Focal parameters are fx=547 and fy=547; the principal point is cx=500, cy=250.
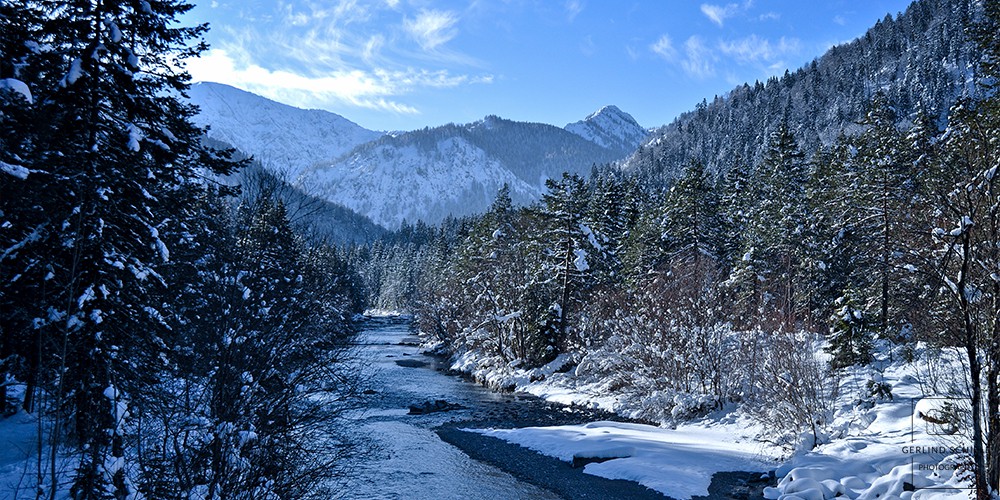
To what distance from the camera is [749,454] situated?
17.6 meters

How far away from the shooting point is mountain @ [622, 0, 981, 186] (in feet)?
328

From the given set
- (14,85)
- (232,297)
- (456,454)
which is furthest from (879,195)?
(14,85)

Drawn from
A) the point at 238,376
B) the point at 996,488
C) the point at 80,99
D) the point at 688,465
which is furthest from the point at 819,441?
the point at 80,99

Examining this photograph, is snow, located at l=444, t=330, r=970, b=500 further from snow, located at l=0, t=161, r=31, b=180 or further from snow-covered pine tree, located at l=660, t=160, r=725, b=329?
snow, located at l=0, t=161, r=31, b=180

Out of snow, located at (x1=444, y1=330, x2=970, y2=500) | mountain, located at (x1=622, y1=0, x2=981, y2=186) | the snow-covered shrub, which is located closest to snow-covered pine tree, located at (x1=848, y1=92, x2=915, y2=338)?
snow, located at (x1=444, y1=330, x2=970, y2=500)

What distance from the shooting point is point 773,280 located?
3422cm

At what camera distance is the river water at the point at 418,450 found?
52.9 feet

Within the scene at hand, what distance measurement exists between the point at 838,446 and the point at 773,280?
21.0 metres

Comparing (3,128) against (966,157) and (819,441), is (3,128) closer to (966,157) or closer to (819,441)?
(966,157)

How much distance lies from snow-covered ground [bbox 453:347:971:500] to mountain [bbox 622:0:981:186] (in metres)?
71.0

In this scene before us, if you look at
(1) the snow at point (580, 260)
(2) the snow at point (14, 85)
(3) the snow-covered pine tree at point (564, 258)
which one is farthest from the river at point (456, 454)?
(1) the snow at point (580, 260)

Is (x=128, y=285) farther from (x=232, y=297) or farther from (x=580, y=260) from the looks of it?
(x=580, y=260)

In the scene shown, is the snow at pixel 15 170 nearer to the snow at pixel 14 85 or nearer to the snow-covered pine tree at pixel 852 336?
the snow at pixel 14 85

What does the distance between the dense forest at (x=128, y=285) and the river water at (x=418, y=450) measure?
13.6ft
